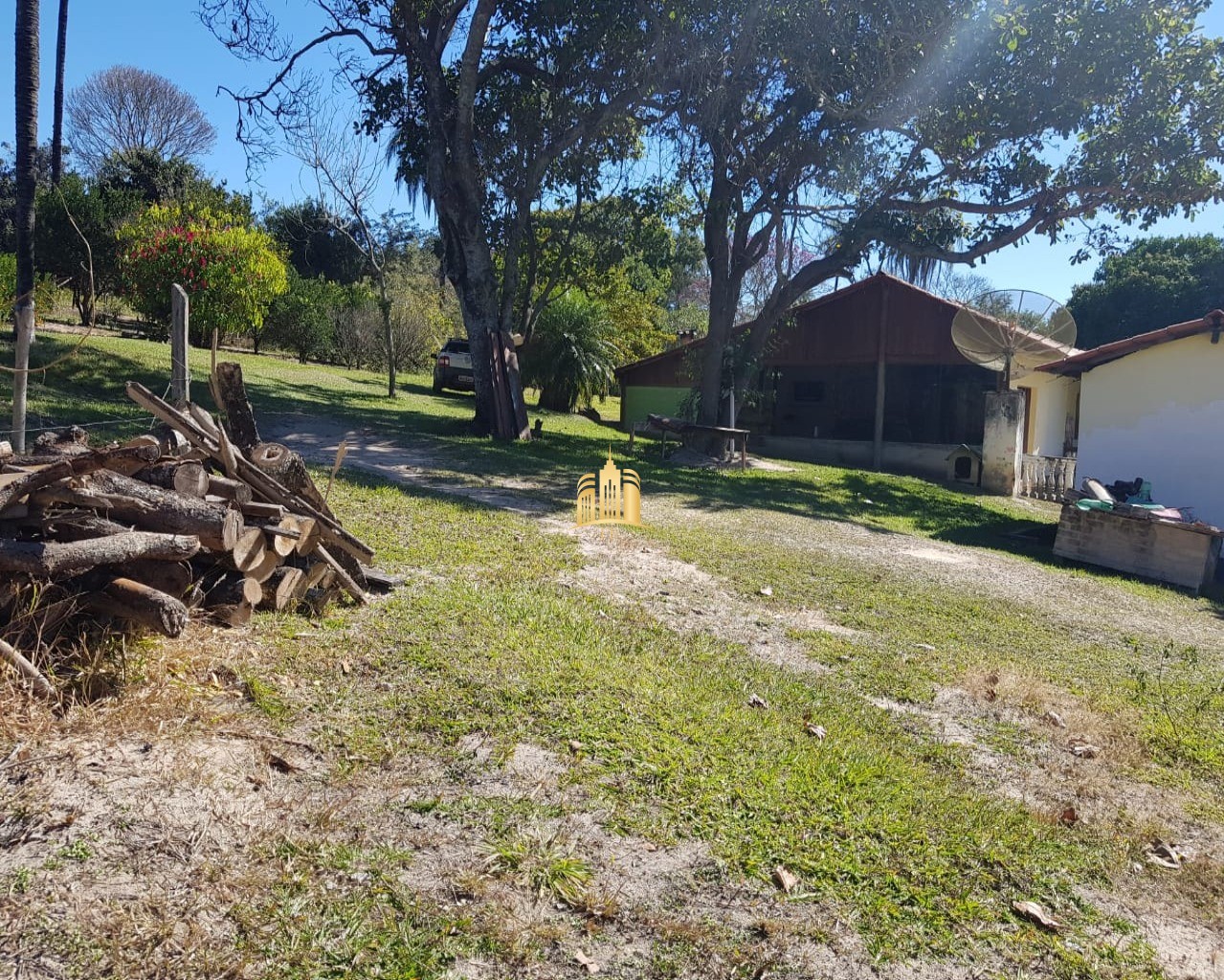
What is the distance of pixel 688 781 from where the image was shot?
12.7 ft

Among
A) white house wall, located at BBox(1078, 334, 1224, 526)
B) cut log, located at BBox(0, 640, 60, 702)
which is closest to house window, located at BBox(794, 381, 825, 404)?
white house wall, located at BBox(1078, 334, 1224, 526)

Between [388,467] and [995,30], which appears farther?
[995,30]

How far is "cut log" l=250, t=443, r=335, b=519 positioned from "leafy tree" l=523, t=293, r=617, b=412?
71.3ft

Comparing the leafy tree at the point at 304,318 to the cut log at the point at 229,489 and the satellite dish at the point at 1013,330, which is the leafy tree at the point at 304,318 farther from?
the cut log at the point at 229,489

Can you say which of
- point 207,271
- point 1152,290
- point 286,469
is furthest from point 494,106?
point 1152,290

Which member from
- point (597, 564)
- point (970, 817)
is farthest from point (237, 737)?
point (597, 564)

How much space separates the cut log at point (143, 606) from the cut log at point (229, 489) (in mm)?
671

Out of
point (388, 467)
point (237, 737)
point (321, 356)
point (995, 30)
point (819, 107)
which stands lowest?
point (237, 737)

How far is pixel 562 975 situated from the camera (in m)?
2.68

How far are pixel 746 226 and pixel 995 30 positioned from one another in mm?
5500

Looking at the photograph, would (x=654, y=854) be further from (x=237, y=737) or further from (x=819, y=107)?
(x=819, y=107)

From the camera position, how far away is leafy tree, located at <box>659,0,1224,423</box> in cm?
1387

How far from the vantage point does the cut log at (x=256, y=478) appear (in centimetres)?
438

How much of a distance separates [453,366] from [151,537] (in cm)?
2231
